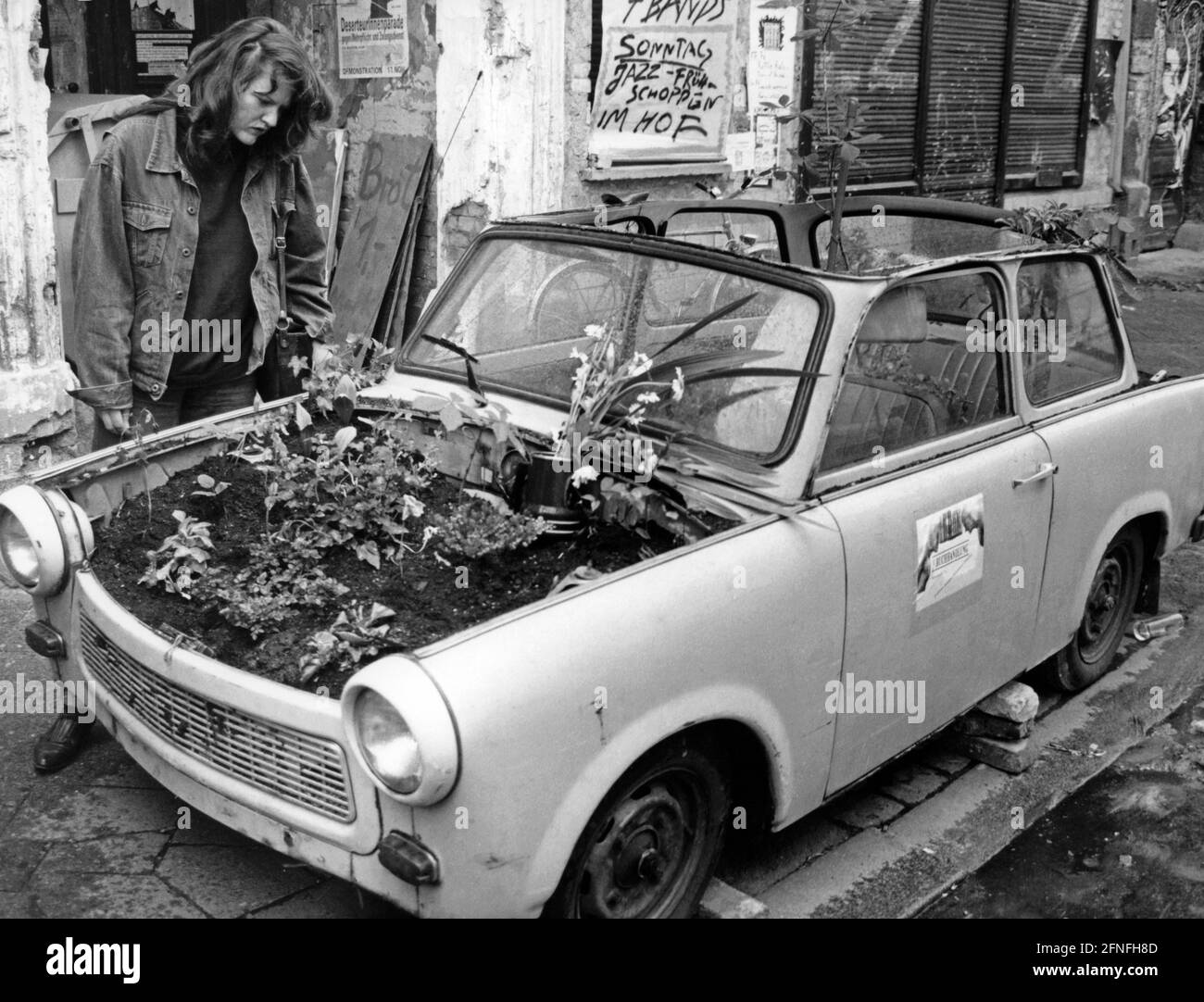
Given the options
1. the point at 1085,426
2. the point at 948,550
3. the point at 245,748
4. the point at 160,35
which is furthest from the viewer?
the point at 160,35

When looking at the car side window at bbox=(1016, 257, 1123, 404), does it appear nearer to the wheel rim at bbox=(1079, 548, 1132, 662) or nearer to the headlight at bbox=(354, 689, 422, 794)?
the wheel rim at bbox=(1079, 548, 1132, 662)

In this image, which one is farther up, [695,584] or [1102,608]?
[695,584]

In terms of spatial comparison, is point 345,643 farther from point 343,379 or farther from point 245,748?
point 343,379

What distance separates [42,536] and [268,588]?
0.62 m

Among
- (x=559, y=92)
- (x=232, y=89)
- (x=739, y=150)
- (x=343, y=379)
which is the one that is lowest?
(x=343, y=379)

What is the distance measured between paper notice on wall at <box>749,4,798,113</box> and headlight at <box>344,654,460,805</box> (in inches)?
286

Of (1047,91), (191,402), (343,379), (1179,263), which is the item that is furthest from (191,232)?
(1179,263)

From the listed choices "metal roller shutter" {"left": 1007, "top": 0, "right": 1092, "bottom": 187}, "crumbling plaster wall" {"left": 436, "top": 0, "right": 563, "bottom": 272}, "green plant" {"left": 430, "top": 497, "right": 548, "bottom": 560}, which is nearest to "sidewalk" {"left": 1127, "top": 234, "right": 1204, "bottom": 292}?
"metal roller shutter" {"left": 1007, "top": 0, "right": 1092, "bottom": 187}

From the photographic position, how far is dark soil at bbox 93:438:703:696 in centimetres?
293

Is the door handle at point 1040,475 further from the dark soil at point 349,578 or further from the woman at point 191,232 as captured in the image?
the woman at point 191,232

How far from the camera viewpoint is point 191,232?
430 cm
